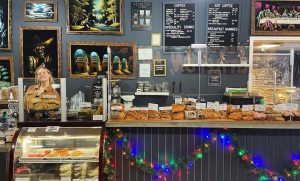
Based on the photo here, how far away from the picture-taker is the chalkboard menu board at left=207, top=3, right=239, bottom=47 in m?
5.23

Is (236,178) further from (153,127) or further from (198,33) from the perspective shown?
(198,33)

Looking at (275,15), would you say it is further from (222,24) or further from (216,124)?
(216,124)

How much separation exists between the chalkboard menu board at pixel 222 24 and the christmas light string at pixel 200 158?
6.24 feet

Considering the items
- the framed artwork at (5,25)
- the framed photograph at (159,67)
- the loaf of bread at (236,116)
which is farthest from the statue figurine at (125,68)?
the loaf of bread at (236,116)

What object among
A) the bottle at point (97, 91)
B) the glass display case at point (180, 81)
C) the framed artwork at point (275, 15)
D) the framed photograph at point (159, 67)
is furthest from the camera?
the framed artwork at point (275, 15)

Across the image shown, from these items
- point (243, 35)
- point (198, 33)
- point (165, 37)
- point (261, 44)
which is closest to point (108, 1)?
point (165, 37)

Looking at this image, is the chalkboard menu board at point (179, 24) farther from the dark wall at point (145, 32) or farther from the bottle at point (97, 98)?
the bottle at point (97, 98)

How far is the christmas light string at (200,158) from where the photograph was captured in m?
3.77

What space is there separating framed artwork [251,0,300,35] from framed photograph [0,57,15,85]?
3.77m

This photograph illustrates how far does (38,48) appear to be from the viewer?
17.0 ft

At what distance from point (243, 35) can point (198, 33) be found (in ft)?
2.33

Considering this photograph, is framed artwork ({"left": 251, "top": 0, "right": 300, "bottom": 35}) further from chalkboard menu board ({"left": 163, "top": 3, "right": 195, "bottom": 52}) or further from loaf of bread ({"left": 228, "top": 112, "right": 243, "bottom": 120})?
loaf of bread ({"left": 228, "top": 112, "right": 243, "bottom": 120})

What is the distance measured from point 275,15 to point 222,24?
828 mm

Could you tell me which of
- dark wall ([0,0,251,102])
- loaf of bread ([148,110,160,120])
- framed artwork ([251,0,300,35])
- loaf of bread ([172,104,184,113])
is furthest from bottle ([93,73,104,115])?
framed artwork ([251,0,300,35])
